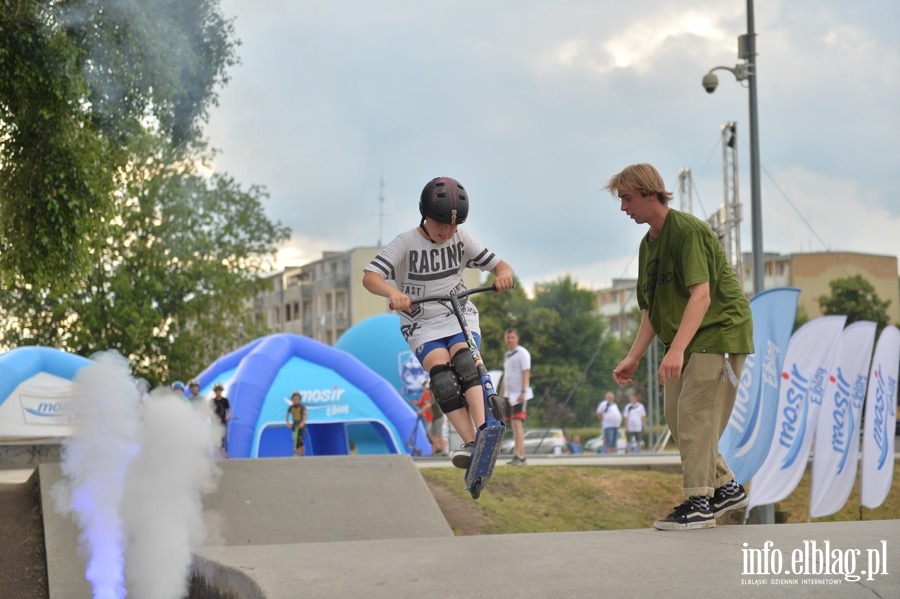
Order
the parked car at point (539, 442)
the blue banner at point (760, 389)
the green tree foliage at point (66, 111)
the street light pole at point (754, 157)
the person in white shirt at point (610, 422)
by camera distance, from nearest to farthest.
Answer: the green tree foliage at point (66, 111), the blue banner at point (760, 389), the street light pole at point (754, 157), the person in white shirt at point (610, 422), the parked car at point (539, 442)

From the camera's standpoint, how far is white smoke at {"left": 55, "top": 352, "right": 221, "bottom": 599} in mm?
6742

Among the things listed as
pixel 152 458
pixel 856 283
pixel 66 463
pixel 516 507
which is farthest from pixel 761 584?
pixel 856 283

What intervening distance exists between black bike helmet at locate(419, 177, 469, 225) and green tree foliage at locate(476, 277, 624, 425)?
63008 mm

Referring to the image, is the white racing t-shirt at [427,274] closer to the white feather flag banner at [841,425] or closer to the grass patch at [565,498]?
the grass patch at [565,498]

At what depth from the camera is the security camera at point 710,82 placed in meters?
20.5

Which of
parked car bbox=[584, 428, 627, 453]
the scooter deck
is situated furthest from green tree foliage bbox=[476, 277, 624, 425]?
the scooter deck

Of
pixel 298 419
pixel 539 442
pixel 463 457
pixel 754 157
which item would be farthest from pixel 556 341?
pixel 463 457

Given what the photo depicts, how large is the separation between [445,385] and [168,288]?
38.4 meters

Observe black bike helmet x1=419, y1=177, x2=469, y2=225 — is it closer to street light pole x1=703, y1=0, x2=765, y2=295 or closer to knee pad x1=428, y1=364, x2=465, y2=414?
knee pad x1=428, y1=364, x2=465, y2=414

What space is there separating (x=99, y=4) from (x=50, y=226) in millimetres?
2181

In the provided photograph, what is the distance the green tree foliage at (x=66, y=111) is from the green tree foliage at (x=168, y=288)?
101 feet

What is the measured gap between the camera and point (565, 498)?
12.8 meters

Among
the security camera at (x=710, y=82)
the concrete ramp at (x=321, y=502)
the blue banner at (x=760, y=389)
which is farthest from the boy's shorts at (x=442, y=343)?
the security camera at (x=710, y=82)

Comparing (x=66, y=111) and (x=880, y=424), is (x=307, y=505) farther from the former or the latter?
(x=880, y=424)
